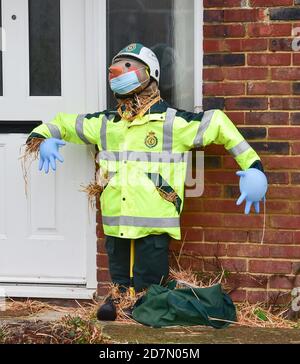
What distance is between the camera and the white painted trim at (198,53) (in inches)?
202

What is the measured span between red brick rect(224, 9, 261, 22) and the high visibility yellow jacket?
2.17ft

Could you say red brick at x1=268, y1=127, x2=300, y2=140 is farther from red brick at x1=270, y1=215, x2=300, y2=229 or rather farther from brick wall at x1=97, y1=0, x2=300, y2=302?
red brick at x1=270, y1=215, x2=300, y2=229

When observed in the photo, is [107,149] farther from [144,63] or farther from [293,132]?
[293,132]

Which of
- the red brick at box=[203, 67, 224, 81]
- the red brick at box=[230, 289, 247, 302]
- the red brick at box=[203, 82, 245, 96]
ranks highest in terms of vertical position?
the red brick at box=[203, 67, 224, 81]

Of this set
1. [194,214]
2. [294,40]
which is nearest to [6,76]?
[194,214]

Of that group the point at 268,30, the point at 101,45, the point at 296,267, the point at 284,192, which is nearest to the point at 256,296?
the point at 296,267

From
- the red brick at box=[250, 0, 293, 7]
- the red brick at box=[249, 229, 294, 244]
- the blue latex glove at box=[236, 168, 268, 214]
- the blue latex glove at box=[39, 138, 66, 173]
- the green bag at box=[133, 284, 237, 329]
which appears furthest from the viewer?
the red brick at box=[249, 229, 294, 244]

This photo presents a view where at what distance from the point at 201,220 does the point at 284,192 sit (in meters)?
0.57

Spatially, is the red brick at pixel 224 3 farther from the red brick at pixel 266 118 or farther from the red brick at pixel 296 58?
the red brick at pixel 266 118

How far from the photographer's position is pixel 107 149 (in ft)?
16.5

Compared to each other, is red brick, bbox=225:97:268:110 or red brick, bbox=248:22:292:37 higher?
red brick, bbox=248:22:292:37

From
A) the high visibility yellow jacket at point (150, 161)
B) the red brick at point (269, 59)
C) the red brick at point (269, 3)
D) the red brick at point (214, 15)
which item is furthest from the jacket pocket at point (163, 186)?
the red brick at point (269, 3)

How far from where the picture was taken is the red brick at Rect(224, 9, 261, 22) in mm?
5023

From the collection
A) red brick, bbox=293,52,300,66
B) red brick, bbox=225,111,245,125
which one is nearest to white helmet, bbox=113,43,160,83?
red brick, bbox=225,111,245,125
